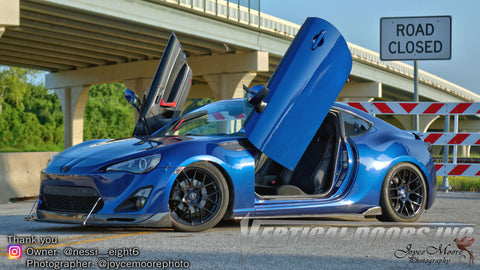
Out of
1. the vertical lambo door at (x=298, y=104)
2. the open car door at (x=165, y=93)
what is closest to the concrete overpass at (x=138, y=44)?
the open car door at (x=165, y=93)

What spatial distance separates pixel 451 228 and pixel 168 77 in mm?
3532

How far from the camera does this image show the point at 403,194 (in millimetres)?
7191

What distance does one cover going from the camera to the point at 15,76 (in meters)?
70.9

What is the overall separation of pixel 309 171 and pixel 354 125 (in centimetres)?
69

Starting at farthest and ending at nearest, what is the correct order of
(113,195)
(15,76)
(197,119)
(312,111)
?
1. (15,76)
2. (197,119)
3. (312,111)
4. (113,195)

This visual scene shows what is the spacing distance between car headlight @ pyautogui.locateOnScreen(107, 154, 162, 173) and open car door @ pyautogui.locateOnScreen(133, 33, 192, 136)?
5.72 ft

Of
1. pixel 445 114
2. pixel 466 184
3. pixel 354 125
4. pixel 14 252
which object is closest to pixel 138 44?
pixel 466 184

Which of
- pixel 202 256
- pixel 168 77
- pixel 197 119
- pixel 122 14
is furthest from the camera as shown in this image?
pixel 122 14

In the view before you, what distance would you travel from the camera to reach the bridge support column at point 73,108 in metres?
52.7

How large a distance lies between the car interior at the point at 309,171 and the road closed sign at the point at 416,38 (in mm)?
6772

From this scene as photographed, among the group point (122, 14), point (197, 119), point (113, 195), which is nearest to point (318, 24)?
point (197, 119)

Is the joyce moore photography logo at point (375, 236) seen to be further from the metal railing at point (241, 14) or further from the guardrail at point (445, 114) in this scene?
the metal railing at point (241, 14)

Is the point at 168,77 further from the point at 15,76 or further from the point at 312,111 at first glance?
the point at 15,76

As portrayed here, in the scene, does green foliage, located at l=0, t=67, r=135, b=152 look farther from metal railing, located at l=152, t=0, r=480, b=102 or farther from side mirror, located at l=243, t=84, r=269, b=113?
side mirror, located at l=243, t=84, r=269, b=113
